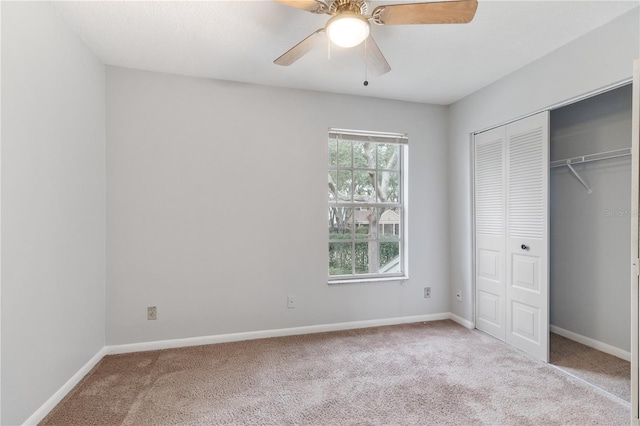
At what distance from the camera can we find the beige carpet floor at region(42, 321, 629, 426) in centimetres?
196

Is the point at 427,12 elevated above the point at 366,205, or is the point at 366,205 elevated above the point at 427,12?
the point at 427,12

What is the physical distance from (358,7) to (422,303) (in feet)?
10.4

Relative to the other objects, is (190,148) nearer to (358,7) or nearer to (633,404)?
(358,7)

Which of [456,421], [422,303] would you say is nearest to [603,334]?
[422,303]

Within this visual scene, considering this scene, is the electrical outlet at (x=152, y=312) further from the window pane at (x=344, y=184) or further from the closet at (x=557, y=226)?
the closet at (x=557, y=226)

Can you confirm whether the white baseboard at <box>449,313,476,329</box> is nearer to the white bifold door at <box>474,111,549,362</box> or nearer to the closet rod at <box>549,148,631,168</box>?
the white bifold door at <box>474,111,549,362</box>

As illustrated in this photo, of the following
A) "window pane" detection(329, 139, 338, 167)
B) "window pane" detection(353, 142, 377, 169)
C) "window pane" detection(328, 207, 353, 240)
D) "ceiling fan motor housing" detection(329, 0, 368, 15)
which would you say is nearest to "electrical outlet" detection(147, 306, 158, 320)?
"window pane" detection(328, 207, 353, 240)

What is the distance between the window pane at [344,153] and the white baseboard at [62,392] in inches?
114

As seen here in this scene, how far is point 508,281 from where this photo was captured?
3094 mm

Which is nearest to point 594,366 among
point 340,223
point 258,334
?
point 340,223

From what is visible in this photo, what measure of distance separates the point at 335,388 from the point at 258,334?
1182mm

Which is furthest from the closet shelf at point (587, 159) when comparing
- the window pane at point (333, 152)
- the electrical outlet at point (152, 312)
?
the electrical outlet at point (152, 312)

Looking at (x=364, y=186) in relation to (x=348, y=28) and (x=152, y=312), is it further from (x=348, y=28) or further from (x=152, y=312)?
(x=152, y=312)

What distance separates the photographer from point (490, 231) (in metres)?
3.31
